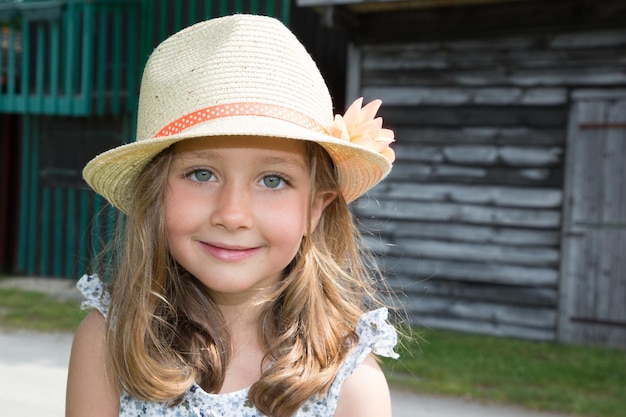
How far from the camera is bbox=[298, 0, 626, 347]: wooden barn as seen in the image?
664 cm

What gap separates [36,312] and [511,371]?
4437 millimetres

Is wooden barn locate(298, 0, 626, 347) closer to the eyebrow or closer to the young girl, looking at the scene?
the young girl

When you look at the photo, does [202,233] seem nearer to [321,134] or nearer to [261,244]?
[261,244]

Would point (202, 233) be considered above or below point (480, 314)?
above

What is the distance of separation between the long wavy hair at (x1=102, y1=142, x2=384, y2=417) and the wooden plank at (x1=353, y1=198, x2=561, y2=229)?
15.7 feet

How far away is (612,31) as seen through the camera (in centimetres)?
650

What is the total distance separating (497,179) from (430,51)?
4.39 ft

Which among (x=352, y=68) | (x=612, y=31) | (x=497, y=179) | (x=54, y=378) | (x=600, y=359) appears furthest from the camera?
(x=352, y=68)

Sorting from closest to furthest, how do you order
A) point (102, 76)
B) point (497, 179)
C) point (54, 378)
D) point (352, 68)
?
point (54, 378)
point (497, 179)
point (352, 68)
point (102, 76)

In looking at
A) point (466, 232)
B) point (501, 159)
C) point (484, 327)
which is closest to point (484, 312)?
point (484, 327)

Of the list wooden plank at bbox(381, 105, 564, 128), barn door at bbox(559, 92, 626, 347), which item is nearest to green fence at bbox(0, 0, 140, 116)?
wooden plank at bbox(381, 105, 564, 128)

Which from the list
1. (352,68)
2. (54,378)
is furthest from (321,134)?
(352,68)

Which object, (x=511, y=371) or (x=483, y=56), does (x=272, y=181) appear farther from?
(x=483, y=56)

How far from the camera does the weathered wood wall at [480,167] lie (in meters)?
6.81
